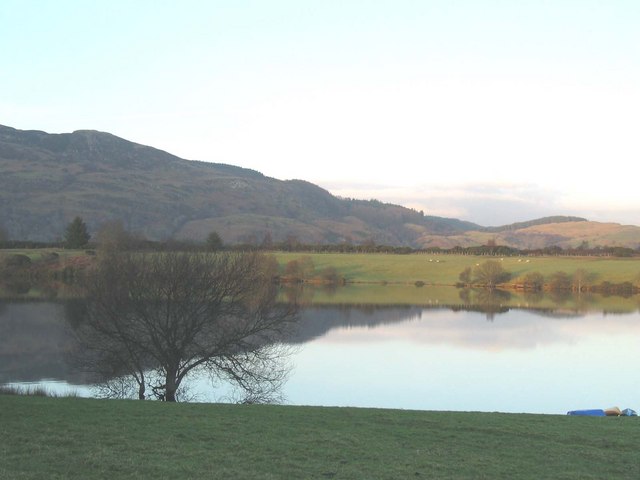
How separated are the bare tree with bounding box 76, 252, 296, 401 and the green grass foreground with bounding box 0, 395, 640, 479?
27.7ft

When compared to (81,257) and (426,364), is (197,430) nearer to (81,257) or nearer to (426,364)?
(426,364)

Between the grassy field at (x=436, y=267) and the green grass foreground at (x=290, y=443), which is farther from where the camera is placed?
the grassy field at (x=436, y=267)

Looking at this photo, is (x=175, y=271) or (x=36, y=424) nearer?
(x=36, y=424)

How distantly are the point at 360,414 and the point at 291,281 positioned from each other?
84449 millimetres

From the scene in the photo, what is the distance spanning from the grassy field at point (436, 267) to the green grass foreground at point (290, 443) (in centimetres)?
9191

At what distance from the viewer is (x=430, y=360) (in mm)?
37031

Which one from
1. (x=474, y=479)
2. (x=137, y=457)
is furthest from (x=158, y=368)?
(x=474, y=479)

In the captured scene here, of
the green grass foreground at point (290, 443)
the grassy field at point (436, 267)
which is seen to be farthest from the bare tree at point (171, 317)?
the grassy field at point (436, 267)

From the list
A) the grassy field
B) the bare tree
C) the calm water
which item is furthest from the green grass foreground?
the grassy field

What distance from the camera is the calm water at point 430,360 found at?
27.5 m

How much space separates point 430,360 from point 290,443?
2554cm

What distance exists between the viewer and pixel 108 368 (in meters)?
25.6

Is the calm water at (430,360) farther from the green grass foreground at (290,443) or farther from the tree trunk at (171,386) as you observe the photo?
the green grass foreground at (290,443)

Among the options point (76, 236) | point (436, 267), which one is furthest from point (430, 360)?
point (436, 267)
